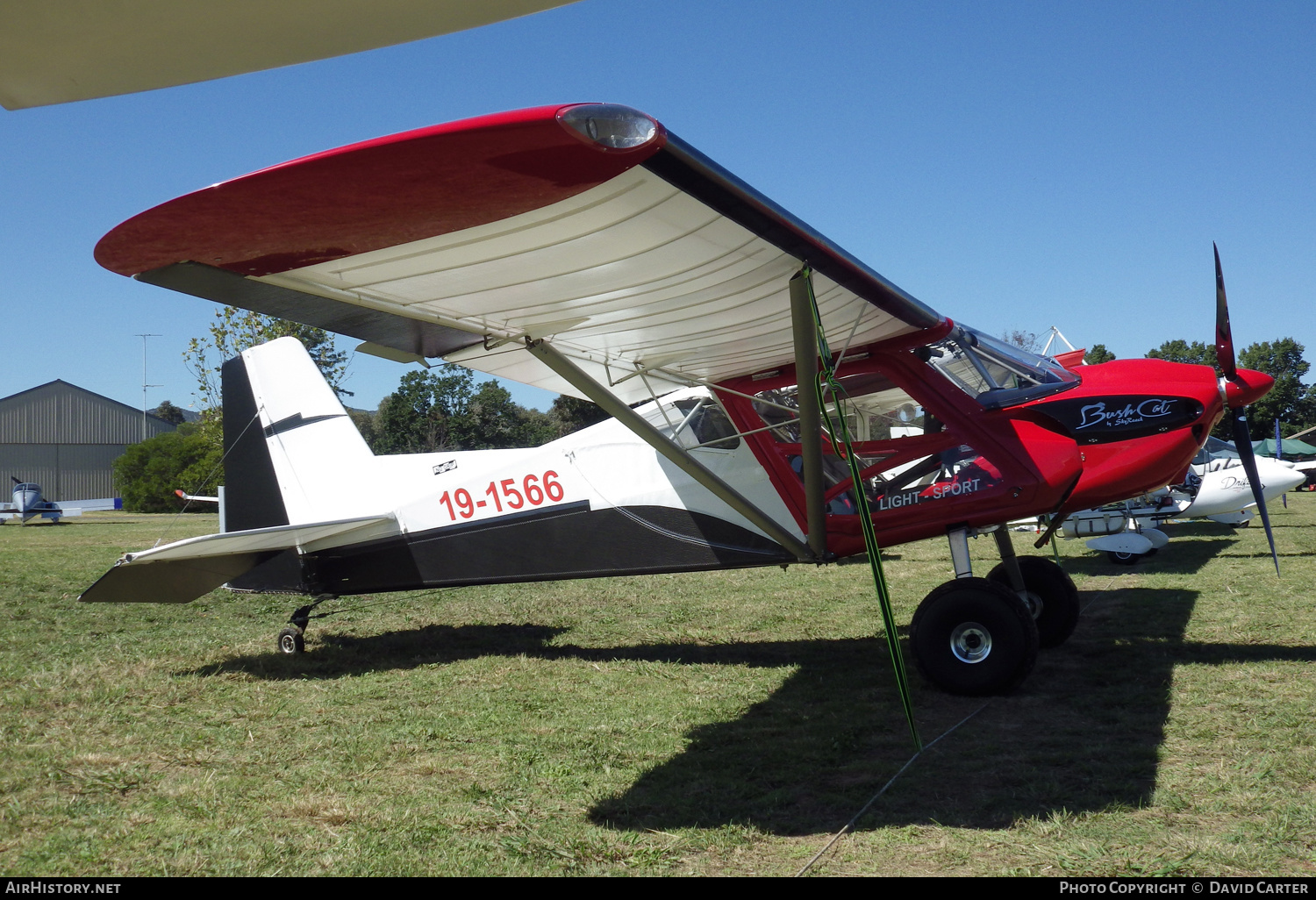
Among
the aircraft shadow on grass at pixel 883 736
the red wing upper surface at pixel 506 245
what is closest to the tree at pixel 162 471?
the aircraft shadow on grass at pixel 883 736

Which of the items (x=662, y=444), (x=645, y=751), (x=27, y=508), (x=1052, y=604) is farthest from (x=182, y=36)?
(x=27, y=508)

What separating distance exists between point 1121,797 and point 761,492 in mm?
2967

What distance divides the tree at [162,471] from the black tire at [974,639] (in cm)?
4190

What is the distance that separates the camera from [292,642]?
6.65 m

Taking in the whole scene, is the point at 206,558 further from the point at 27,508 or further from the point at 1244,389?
the point at 27,508

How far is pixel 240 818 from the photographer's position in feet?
10.9

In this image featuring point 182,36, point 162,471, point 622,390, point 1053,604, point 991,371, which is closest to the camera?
point 182,36

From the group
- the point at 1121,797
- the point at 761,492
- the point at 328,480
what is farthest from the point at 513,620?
the point at 1121,797

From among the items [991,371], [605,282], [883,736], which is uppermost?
[605,282]

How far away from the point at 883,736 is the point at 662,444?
6.26 feet

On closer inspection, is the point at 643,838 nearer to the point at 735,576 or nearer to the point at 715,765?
the point at 715,765

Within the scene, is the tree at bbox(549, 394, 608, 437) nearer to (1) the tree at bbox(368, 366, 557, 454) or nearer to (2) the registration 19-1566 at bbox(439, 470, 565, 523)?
(1) the tree at bbox(368, 366, 557, 454)

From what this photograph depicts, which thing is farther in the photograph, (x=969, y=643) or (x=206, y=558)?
(x=206, y=558)
